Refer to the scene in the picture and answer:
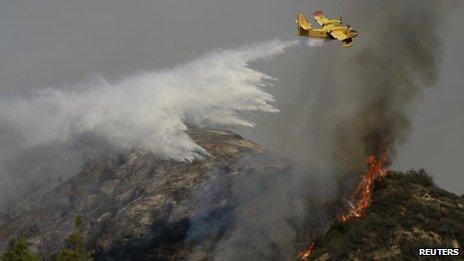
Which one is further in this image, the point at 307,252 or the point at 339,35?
the point at 307,252

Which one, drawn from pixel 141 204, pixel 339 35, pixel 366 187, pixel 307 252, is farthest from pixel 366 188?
pixel 141 204

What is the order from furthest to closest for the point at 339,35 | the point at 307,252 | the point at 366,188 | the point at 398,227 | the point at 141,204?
the point at 141,204 → the point at 366,188 → the point at 307,252 → the point at 339,35 → the point at 398,227

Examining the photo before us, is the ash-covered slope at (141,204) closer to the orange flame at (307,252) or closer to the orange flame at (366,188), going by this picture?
the orange flame at (307,252)

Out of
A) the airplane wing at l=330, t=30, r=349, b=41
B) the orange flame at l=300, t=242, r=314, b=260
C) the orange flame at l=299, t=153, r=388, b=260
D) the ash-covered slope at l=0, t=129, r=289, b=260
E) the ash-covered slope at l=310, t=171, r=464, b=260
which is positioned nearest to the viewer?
the ash-covered slope at l=310, t=171, r=464, b=260

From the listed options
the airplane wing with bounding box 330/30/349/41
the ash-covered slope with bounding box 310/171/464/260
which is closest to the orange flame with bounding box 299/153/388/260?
the ash-covered slope with bounding box 310/171/464/260

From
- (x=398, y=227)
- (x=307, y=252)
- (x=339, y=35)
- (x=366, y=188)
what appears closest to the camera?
(x=398, y=227)

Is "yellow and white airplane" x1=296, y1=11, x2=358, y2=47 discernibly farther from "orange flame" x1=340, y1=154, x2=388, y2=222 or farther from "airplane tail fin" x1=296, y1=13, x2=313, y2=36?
Result: "orange flame" x1=340, y1=154, x2=388, y2=222

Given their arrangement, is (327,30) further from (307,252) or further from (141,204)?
(141,204)

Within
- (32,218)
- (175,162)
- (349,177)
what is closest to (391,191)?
(349,177)
